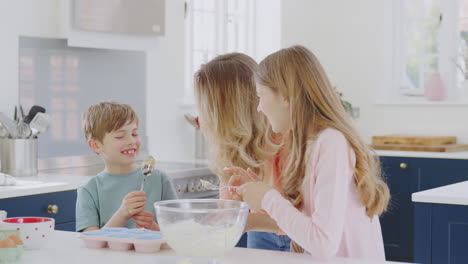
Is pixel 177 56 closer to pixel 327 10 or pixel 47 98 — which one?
pixel 47 98

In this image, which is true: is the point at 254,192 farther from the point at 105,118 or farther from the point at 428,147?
the point at 428,147

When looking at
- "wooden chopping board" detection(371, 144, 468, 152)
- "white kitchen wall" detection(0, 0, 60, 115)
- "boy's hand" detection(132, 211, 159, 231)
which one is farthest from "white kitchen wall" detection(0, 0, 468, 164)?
"boy's hand" detection(132, 211, 159, 231)

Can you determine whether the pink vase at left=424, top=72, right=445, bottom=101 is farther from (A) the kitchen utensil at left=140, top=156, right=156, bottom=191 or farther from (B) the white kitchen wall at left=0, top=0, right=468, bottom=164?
(A) the kitchen utensil at left=140, top=156, right=156, bottom=191

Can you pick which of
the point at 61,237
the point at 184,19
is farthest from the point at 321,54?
the point at 61,237

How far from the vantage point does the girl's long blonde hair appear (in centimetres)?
187

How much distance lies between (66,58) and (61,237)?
226 centimetres

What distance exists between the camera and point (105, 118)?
2.47m

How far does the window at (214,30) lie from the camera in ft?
17.0

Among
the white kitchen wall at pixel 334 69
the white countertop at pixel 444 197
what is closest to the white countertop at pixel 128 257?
the white countertop at pixel 444 197

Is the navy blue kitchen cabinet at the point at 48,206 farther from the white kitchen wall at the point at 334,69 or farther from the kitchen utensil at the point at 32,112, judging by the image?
the white kitchen wall at the point at 334,69

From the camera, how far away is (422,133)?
18.5ft

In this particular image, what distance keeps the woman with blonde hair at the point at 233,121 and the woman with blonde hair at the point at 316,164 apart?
0.85 ft

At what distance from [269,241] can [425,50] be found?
377cm

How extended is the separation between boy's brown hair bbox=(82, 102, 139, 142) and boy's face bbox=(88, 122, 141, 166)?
0.02 m
